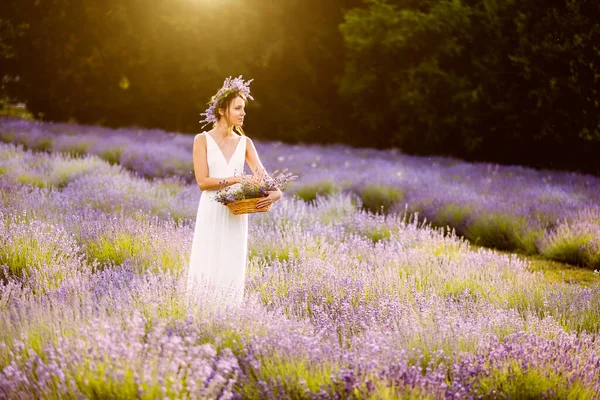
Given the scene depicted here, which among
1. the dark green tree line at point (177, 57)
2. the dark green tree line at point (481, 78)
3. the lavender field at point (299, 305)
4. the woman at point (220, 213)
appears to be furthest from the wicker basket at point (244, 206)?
the dark green tree line at point (177, 57)

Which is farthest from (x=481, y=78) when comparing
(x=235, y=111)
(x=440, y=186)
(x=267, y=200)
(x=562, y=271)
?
(x=267, y=200)

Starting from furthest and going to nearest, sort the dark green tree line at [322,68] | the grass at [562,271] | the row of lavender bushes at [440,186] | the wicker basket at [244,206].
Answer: the dark green tree line at [322,68]
the row of lavender bushes at [440,186]
the grass at [562,271]
the wicker basket at [244,206]

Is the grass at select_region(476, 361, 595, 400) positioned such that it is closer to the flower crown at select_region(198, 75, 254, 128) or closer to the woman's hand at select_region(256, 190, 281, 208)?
the woman's hand at select_region(256, 190, 281, 208)

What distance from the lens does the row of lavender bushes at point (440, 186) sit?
636cm

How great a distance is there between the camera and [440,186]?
834cm

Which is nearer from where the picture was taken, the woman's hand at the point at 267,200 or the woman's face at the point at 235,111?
the woman's hand at the point at 267,200

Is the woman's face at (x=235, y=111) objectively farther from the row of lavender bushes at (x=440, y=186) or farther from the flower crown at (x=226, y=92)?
the row of lavender bushes at (x=440, y=186)

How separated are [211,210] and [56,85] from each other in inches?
603

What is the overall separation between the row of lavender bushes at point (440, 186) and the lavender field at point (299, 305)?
0.04 m

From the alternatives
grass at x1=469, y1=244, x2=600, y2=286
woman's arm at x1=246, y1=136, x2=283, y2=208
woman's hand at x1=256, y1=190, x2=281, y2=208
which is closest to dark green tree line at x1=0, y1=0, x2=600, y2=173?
grass at x1=469, y1=244, x2=600, y2=286

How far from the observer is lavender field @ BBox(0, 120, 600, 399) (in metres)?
2.38

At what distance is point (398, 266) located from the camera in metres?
4.37

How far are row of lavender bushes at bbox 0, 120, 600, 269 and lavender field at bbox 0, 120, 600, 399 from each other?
38mm

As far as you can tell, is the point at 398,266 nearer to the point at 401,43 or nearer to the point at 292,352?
the point at 292,352
